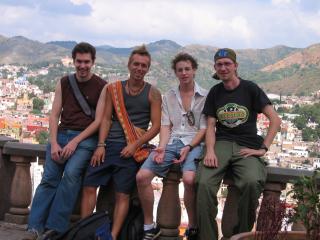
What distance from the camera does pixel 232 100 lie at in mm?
4328

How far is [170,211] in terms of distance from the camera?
452cm

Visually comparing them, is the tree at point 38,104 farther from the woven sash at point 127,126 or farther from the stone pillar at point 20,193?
the woven sash at point 127,126

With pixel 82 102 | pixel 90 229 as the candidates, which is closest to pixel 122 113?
pixel 82 102

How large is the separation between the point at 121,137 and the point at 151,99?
39 cm

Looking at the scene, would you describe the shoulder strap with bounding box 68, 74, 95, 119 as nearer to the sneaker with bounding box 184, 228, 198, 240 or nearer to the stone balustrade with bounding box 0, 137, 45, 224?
the stone balustrade with bounding box 0, 137, 45, 224

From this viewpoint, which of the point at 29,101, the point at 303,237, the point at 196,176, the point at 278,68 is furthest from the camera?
the point at 278,68

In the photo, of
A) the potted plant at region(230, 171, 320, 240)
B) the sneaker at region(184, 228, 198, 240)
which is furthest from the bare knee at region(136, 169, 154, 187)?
the potted plant at region(230, 171, 320, 240)

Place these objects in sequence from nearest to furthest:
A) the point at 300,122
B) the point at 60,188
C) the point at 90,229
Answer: the point at 90,229
the point at 60,188
the point at 300,122

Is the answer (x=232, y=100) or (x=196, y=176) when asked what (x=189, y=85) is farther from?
(x=196, y=176)

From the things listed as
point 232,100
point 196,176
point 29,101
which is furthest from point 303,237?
point 29,101

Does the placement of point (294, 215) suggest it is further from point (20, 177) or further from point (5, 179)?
point (5, 179)

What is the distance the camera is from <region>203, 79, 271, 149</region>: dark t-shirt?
426 centimetres

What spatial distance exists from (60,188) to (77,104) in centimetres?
71

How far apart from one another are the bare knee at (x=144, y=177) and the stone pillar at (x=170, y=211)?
9.2 inches
